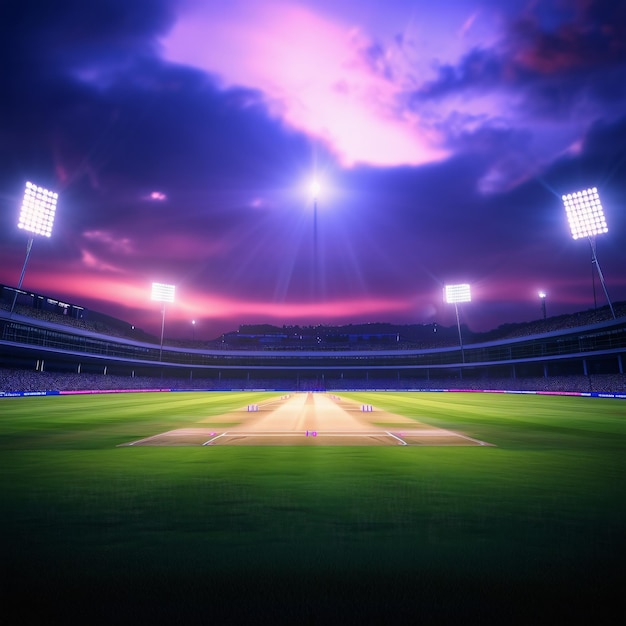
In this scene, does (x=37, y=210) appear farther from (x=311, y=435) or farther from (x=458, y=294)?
(x=458, y=294)

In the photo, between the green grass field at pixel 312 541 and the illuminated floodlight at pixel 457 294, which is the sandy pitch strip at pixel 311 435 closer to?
the green grass field at pixel 312 541

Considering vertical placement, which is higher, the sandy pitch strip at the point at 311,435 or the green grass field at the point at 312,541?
the sandy pitch strip at the point at 311,435

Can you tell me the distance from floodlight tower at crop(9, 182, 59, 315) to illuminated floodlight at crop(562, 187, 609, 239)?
196 feet

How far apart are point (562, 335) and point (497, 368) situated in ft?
92.0

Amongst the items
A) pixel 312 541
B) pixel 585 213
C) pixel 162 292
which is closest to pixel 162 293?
pixel 162 292

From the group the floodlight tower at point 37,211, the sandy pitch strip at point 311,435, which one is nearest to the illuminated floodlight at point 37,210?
the floodlight tower at point 37,211

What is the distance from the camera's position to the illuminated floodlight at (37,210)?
45.4m

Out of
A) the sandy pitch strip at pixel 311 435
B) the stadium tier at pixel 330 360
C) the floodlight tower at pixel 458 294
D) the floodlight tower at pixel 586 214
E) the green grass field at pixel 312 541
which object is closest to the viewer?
the green grass field at pixel 312 541

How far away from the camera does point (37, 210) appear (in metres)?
47.0

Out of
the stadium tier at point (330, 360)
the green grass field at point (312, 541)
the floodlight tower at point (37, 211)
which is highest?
the floodlight tower at point (37, 211)

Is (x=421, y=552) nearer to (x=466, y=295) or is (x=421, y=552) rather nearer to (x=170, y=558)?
(x=170, y=558)

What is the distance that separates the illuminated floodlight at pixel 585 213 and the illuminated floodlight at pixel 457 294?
36676mm

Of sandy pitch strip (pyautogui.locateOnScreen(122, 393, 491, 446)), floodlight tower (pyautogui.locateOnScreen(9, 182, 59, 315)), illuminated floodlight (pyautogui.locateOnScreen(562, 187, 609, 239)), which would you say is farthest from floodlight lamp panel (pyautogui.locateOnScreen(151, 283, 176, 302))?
sandy pitch strip (pyautogui.locateOnScreen(122, 393, 491, 446))

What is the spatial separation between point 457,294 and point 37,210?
72686mm
